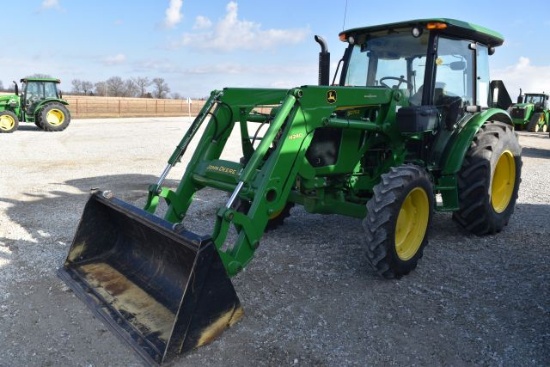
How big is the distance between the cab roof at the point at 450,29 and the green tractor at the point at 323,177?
2 centimetres

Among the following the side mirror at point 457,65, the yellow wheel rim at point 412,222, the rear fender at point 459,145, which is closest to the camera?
the yellow wheel rim at point 412,222

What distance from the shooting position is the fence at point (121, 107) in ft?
101

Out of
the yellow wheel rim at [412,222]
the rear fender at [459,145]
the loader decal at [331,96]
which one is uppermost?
the loader decal at [331,96]

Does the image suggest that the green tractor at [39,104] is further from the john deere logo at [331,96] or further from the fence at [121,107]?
the john deere logo at [331,96]

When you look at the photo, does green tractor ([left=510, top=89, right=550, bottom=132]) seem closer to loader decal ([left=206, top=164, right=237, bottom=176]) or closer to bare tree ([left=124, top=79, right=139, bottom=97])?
loader decal ([left=206, top=164, right=237, bottom=176])

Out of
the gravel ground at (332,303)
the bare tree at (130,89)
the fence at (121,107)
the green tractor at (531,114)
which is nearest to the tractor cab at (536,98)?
the green tractor at (531,114)

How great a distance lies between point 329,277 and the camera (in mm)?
4176

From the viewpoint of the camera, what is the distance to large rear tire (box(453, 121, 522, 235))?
495 cm

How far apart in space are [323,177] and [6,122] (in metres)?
17.0

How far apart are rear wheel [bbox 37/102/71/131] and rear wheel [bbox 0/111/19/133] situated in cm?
97

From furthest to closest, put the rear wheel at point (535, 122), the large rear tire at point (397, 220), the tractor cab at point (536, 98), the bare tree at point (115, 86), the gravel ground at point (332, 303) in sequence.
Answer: the bare tree at point (115, 86) < the tractor cab at point (536, 98) < the rear wheel at point (535, 122) < the large rear tire at point (397, 220) < the gravel ground at point (332, 303)

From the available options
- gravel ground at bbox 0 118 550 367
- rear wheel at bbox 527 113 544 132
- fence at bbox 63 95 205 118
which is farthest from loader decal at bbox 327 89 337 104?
fence at bbox 63 95 205 118

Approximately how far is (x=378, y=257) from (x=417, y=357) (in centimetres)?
105

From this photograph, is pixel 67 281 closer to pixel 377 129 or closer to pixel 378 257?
pixel 378 257
